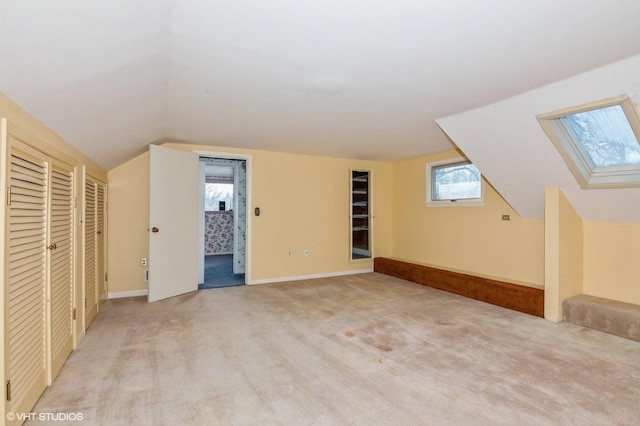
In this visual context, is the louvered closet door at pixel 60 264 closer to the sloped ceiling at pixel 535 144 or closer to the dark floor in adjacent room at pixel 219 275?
the dark floor in adjacent room at pixel 219 275


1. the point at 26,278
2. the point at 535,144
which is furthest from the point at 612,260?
the point at 26,278

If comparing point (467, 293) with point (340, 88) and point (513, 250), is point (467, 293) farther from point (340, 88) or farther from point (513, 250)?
point (340, 88)

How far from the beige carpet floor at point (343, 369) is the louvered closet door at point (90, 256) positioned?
0.18m

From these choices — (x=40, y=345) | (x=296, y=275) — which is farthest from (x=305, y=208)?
(x=40, y=345)

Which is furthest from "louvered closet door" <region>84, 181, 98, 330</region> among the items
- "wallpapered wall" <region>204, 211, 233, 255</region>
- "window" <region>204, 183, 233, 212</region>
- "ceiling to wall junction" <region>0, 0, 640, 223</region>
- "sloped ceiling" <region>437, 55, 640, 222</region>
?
"window" <region>204, 183, 233, 212</region>

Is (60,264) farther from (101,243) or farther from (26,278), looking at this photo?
(101,243)

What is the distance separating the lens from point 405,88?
2.44 m

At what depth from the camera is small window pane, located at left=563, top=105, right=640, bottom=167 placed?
2467 mm

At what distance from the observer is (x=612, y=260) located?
3.21 meters

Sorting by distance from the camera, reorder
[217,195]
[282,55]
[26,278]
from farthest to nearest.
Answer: [217,195], [282,55], [26,278]

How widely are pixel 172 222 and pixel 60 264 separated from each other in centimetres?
181

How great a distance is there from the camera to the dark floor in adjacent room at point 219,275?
4.77 meters

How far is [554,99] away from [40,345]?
3884 mm

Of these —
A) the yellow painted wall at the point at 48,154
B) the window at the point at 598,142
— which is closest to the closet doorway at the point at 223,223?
the yellow painted wall at the point at 48,154
